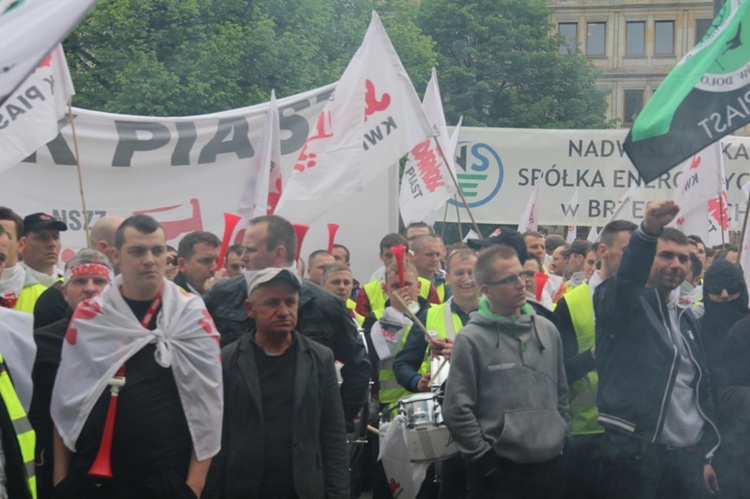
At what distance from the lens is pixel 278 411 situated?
4.80m

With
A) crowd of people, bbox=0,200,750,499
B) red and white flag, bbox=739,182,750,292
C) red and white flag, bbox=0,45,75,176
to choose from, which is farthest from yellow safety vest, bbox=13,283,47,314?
red and white flag, bbox=739,182,750,292

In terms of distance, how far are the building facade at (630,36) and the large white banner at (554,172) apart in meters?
38.7

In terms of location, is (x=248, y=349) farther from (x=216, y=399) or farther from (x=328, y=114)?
(x=328, y=114)

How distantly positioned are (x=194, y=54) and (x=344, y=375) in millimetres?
21980

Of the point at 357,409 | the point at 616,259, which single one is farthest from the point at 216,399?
the point at 616,259

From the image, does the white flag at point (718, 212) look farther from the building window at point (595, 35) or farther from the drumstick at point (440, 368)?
the building window at point (595, 35)

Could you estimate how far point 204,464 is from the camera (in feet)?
15.1

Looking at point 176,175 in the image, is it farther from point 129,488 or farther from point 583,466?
point 129,488

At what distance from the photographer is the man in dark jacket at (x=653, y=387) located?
5.38 metres

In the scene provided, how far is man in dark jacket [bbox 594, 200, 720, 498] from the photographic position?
212 inches

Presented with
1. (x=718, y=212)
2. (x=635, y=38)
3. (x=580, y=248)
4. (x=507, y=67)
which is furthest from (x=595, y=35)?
(x=580, y=248)

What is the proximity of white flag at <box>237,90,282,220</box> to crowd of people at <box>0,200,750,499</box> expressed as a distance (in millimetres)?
2024

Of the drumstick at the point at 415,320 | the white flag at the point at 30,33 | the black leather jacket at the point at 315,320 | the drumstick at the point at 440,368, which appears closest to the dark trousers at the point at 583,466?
the drumstick at the point at 440,368

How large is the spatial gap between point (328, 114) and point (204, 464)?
4.47m
